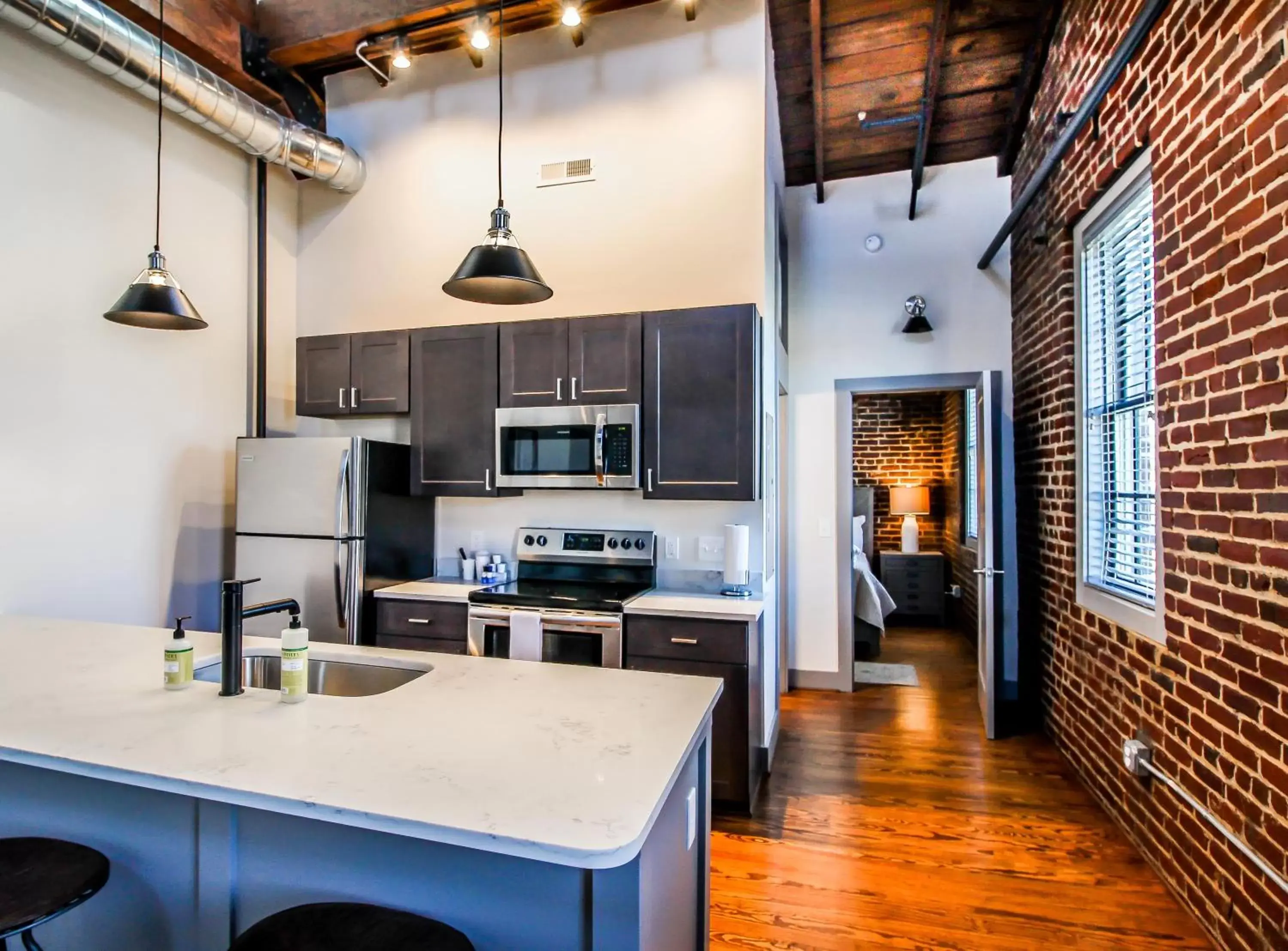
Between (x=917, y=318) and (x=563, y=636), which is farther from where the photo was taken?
(x=917, y=318)

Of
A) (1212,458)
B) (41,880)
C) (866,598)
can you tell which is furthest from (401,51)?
(866,598)

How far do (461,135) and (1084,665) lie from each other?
4395 millimetres

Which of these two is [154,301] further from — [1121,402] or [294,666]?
[1121,402]

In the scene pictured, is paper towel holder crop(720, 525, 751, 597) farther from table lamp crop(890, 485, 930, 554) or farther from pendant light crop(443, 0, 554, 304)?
table lamp crop(890, 485, 930, 554)

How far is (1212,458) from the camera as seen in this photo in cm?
206

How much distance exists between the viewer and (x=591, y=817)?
1.04m

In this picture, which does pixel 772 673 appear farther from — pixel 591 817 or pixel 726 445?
pixel 591 817

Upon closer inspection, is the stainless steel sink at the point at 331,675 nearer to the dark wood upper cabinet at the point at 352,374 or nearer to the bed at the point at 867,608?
the dark wood upper cabinet at the point at 352,374

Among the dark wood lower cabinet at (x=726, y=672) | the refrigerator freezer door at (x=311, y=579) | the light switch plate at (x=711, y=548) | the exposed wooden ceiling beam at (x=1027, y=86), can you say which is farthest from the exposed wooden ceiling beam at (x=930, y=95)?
the refrigerator freezer door at (x=311, y=579)

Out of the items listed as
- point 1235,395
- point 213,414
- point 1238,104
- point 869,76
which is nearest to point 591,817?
point 1235,395

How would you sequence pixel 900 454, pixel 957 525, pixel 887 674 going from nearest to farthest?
pixel 887 674, pixel 957 525, pixel 900 454

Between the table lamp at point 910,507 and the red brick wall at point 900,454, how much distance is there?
102mm

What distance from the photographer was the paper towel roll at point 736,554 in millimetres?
3184

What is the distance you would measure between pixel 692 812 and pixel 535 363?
7.88ft
